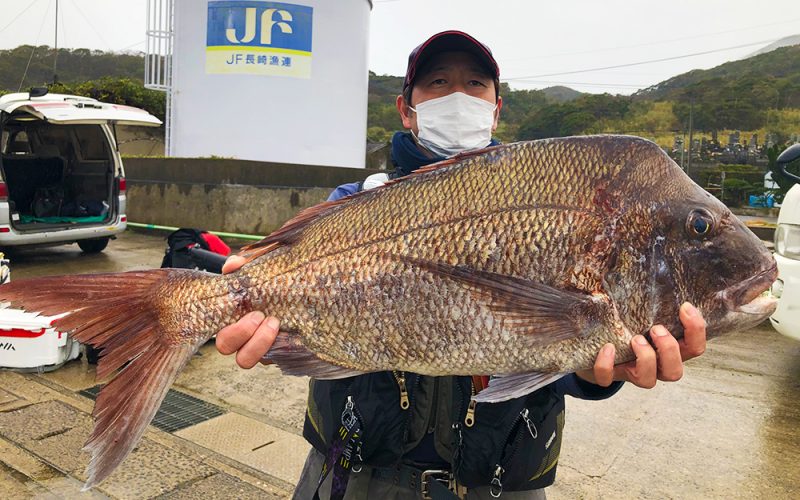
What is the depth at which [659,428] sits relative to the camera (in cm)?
357

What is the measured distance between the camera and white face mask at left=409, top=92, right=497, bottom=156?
204 cm

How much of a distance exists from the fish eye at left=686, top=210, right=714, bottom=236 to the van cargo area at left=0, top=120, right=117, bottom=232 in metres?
8.97

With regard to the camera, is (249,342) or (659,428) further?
(659,428)

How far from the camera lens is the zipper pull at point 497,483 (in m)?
1.56

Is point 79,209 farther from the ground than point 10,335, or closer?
farther from the ground

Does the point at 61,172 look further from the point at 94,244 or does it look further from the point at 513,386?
the point at 513,386

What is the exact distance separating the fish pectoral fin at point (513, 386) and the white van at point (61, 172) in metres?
7.66

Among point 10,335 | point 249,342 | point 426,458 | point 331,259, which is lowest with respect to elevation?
point 10,335

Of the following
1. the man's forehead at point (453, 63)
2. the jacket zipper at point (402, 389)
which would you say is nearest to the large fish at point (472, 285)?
the jacket zipper at point (402, 389)

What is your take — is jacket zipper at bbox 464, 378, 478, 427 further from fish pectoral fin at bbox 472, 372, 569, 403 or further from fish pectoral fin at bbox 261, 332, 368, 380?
fish pectoral fin at bbox 261, 332, 368, 380

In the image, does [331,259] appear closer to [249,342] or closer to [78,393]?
[249,342]

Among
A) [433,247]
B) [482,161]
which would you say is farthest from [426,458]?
[482,161]

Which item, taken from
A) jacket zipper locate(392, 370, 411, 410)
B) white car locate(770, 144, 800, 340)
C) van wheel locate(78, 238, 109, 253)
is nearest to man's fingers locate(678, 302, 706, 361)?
jacket zipper locate(392, 370, 411, 410)

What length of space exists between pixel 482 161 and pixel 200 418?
282 cm
